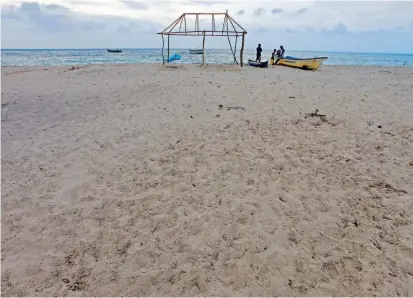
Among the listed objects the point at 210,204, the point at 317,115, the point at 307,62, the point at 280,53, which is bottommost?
the point at 210,204

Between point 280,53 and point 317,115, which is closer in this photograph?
point 317,115

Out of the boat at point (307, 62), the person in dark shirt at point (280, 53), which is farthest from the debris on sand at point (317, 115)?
the person in dark shirt at point (280, 53)

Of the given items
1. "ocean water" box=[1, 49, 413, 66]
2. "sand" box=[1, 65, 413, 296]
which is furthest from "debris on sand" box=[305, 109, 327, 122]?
"ocean water" box=[1, 49, 413, 66]

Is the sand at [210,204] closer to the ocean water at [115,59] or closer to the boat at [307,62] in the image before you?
the boat at [307,62]

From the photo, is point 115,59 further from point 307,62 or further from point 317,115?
point 317,115

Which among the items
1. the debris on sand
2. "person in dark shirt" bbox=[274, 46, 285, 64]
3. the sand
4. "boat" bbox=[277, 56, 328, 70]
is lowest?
the sand

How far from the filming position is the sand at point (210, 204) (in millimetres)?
2953

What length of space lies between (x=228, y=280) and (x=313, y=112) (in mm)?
6255

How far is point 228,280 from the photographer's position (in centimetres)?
291

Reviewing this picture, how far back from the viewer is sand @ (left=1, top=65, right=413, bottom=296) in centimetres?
295

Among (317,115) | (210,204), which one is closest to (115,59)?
(317,115)

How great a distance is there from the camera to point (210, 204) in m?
4.12

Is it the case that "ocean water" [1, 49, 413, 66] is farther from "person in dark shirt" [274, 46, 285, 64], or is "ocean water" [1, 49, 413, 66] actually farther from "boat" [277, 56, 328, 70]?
"boat" [277, 56, 328, 70]

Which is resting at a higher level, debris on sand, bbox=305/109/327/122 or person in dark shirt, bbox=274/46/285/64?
person in dark shirt, bbox=274/46/285/64
